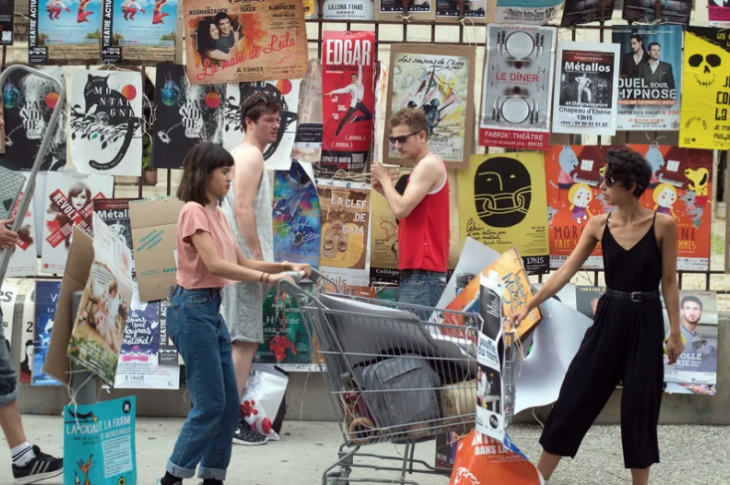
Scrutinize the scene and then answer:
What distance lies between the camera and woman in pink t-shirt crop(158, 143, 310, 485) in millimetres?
4539

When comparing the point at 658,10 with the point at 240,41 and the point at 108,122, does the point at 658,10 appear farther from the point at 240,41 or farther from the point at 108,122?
the point at 108,122

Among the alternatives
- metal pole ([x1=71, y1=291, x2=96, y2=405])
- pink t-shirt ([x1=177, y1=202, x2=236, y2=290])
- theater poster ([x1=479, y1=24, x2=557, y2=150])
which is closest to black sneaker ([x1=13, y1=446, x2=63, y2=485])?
metal pole ([x1=71, y1=291, x2=96, y2=405])

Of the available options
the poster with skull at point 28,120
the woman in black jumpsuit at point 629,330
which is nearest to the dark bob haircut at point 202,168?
the woman in black jumpsuit at point 629,330

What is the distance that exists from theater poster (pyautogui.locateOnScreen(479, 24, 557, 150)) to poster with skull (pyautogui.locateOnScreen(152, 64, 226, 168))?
177 cm

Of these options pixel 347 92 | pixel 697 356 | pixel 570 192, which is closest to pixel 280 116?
pixel 347 92

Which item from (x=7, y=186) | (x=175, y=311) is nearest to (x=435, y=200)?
(x=175, y=311)

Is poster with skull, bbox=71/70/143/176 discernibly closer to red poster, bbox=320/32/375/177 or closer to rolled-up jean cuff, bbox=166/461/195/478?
red poster, bbox=320/32/375/177

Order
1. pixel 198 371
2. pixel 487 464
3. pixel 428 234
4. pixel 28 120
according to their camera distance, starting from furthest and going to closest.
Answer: pixel 28 120 < pixel 428 234 < pixel 198 371 < pixel 487 464

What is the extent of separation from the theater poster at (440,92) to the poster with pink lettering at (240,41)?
2.18 ft

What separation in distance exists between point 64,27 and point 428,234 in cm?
289

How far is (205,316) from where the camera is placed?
15.0 ft

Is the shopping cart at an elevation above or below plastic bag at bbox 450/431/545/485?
above

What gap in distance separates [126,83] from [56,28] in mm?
592

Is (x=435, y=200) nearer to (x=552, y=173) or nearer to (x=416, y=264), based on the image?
(x=416, y=264)
